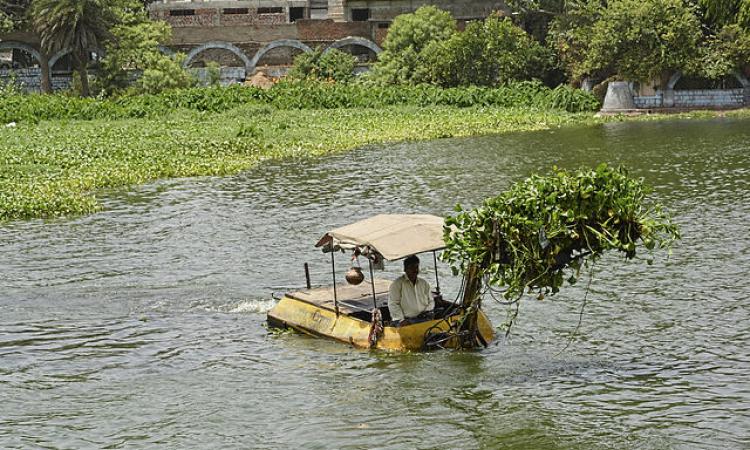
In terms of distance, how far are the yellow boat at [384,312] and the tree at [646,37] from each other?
125 ft

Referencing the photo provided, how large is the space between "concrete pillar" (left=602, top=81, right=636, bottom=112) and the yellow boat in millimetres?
37539

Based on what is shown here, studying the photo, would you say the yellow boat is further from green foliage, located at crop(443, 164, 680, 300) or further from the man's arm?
green foliage, located at crop(443, 164, 680, 300)

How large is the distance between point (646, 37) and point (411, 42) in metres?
13.8

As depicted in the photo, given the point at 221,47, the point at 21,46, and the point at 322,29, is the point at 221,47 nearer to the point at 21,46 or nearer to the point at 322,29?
the point at 322,29

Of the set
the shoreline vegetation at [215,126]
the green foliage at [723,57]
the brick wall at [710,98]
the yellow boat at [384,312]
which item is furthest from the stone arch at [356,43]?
the yellow boat at [384,312]

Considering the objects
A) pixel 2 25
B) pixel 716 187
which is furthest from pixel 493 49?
pixel 716 187

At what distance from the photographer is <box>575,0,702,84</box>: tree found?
52000mm

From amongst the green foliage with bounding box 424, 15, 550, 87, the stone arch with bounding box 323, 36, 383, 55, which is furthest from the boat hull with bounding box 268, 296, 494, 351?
the stone arch with bounding box 323, 36, 383, 55

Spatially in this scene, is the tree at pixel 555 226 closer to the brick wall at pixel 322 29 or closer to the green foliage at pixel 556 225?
the green foliage at pixel 556 225

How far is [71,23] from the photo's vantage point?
192 ft

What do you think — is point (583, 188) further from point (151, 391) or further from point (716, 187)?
point (716, 187)

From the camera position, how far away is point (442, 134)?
44.7m

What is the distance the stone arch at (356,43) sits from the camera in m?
66.3

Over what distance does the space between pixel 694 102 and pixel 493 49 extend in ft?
34.3
